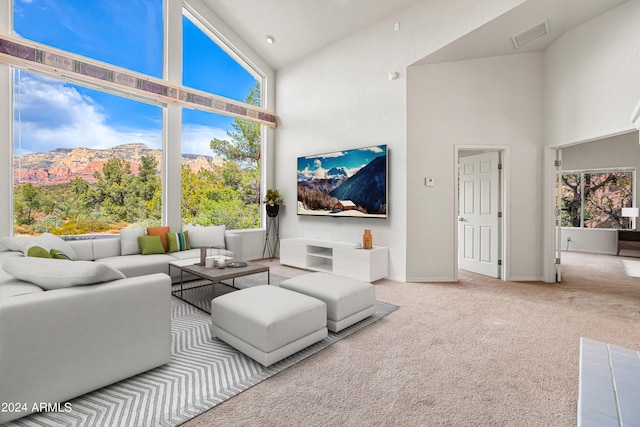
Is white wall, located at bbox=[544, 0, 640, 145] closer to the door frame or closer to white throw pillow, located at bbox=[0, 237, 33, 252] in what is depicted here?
the door frame

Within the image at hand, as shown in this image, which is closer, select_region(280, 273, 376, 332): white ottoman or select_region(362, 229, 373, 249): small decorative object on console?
select_region(280, 273, 376, 332): white ottoman

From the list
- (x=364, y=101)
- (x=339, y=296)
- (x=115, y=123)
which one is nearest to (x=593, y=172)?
(x=364, y=101)

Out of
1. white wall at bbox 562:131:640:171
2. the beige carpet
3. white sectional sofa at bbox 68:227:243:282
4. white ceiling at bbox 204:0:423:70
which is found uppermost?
white ceiling at bbox 204:0:423:70

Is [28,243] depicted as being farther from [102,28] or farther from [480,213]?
[480,213]

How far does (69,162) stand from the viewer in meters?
4.08

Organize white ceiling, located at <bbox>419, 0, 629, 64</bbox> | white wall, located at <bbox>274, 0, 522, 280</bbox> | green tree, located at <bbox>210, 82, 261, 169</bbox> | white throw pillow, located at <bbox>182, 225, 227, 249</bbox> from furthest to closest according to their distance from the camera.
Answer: green tree, located at <bbox>210, 82, 261, 169</bbox>
white throw pillow, located at <bbox>182, 225, 227, 249</bbox>
white wall, located at <bbox>274, 0, 522, 280</bbox>
white ceiling, located at <bbox>419, 0, 629, 64</bbox>

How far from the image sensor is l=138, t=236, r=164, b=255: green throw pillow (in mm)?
4164

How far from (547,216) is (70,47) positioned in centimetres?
685

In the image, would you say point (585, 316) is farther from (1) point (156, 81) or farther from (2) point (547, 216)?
(1) point (156, 81)

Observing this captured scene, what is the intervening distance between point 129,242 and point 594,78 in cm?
620

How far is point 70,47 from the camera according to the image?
4.02 m

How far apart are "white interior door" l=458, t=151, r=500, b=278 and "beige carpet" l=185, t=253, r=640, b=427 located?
45.2 inches

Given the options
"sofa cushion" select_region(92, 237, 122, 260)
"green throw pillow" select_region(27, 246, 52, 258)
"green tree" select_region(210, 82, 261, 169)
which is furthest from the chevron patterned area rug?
"green tree" select_region(210, 82, 261, 169)

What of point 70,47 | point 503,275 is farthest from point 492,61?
point 70,47
